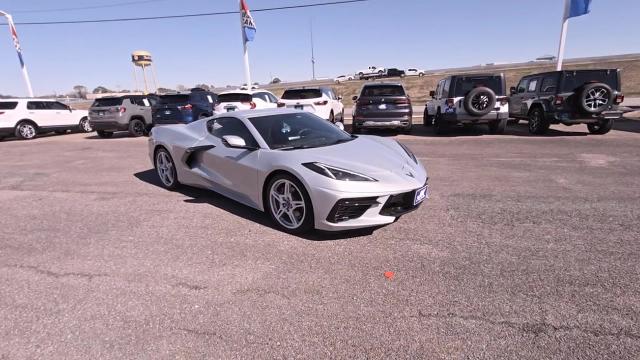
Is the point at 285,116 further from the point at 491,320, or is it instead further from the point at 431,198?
the point at 491,320

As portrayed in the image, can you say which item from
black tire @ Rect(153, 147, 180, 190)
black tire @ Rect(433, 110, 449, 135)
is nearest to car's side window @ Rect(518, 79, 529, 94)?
black tire @ Rect(433, 110, 449, 135)

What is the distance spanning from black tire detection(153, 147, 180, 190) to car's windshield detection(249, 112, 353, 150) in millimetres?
1841

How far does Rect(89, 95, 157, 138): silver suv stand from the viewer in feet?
44.5

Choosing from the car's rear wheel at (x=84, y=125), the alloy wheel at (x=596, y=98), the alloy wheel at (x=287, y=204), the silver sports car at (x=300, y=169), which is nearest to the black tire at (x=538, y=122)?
the alloy wheel at (x=596, y=98)

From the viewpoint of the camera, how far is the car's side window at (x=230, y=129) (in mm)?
4477

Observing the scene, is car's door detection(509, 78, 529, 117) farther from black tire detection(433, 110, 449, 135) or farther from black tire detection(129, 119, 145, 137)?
black tire detection(129, 119, 145, 137)

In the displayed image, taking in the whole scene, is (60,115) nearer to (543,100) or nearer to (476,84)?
(476,84)

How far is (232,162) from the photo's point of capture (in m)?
4.52

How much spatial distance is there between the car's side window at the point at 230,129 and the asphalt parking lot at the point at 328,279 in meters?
0.93

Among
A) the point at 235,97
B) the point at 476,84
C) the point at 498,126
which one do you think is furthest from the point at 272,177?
the point at 235,97

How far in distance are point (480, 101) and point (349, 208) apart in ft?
26.6

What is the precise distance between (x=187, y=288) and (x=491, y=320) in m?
2.31

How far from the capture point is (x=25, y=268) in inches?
137

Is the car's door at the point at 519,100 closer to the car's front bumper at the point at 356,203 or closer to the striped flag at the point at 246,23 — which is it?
the car's front bumper at the point at 356,203
